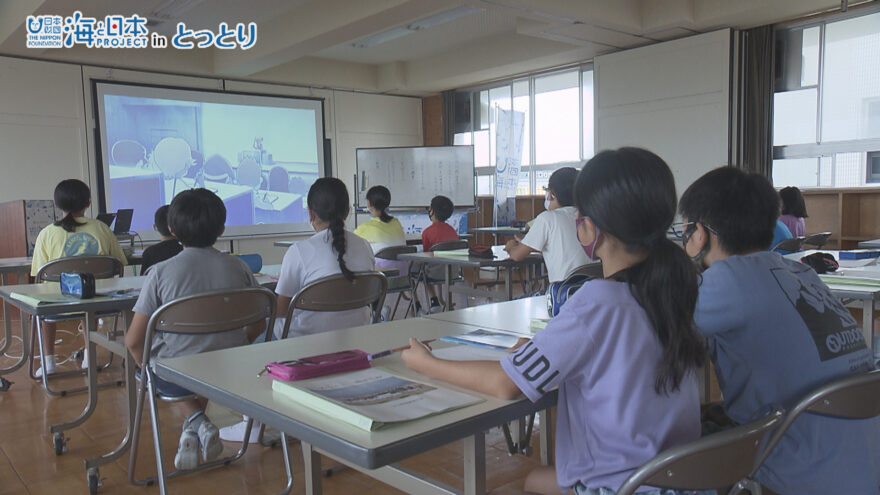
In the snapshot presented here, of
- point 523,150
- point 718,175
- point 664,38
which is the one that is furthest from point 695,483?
point 523,150

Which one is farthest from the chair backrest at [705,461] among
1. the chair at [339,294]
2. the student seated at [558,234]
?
the student seated at [558,234]

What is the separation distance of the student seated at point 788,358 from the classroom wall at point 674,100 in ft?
17.4

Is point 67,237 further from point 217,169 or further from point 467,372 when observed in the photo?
point 217,169

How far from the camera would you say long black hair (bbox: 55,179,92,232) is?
3711mm

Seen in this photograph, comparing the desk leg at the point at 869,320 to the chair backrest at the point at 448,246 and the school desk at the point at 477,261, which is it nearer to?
the school desk at the point at 477,261

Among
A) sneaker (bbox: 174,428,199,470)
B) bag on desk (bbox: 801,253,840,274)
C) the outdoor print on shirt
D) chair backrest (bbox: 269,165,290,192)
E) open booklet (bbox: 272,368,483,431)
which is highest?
chair backrest (bbox: 269,165,290,192)

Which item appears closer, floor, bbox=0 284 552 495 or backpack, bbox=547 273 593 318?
backpack, bbox=547 273 593 318

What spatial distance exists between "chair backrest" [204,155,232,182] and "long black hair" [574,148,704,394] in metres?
7.79

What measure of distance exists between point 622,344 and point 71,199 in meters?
3.66

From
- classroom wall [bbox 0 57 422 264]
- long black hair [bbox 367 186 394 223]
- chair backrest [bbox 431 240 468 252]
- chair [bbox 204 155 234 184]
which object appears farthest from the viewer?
chair [bbox 204 155 234 184]

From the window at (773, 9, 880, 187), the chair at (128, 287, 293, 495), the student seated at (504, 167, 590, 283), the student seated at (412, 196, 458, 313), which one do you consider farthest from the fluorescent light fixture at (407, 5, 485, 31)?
the chair at (128, 287, 293, 495)

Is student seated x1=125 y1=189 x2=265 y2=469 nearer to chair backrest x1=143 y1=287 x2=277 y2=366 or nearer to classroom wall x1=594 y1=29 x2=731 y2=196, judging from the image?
chair backrest x1=143 y1=287 x2=277 y2=366

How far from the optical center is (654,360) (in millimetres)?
1057

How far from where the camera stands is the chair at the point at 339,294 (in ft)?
7.48
